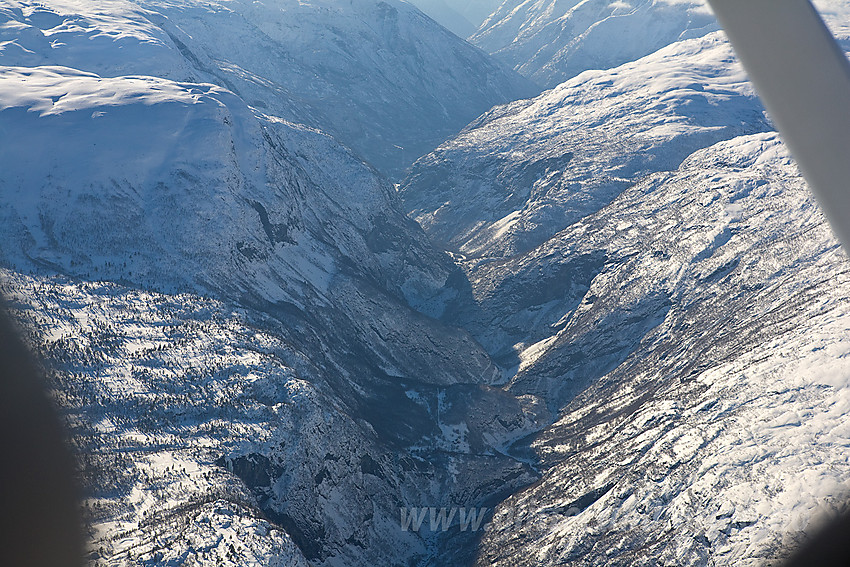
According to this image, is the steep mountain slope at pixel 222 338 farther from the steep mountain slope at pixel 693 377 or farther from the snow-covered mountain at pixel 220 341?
the steep mountain slope at pixel 693 377

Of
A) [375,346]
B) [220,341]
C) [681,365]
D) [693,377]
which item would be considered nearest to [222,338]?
[220,341]

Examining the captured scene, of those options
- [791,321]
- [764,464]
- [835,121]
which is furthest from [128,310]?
[835,121]

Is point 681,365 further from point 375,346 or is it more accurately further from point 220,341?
point 220,341

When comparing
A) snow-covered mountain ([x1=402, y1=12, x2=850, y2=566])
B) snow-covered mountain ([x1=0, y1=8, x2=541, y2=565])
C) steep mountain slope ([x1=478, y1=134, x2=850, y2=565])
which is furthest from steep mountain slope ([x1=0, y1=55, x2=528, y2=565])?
steep mountain slope ([x1=478, y1=134, x2=850, y2=565])

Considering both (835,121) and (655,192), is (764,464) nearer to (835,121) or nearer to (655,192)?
(835,121)

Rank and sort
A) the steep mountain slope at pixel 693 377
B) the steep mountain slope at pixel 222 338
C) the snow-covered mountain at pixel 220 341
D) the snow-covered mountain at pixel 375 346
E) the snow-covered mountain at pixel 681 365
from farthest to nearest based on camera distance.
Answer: the steep mountain slope at pixel 222 338, the snow-covered mountain at pixel 220 341, the snow-covered mountain at pixel 375 346, the snow-covered mountain at pixel 681 365, the steep mountain slope at pixel 693 377

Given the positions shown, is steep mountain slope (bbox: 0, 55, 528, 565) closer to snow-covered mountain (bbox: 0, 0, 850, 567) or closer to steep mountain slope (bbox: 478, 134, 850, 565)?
snow-covered mountain (bbox: 0, 0, 850, 567)

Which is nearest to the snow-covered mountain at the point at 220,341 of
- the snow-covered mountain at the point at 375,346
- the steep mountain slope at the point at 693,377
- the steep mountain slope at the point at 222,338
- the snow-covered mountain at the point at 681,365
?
the steep mountain slope at the point at 222,338

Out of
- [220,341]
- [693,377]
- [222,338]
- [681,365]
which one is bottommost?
[681,365]
